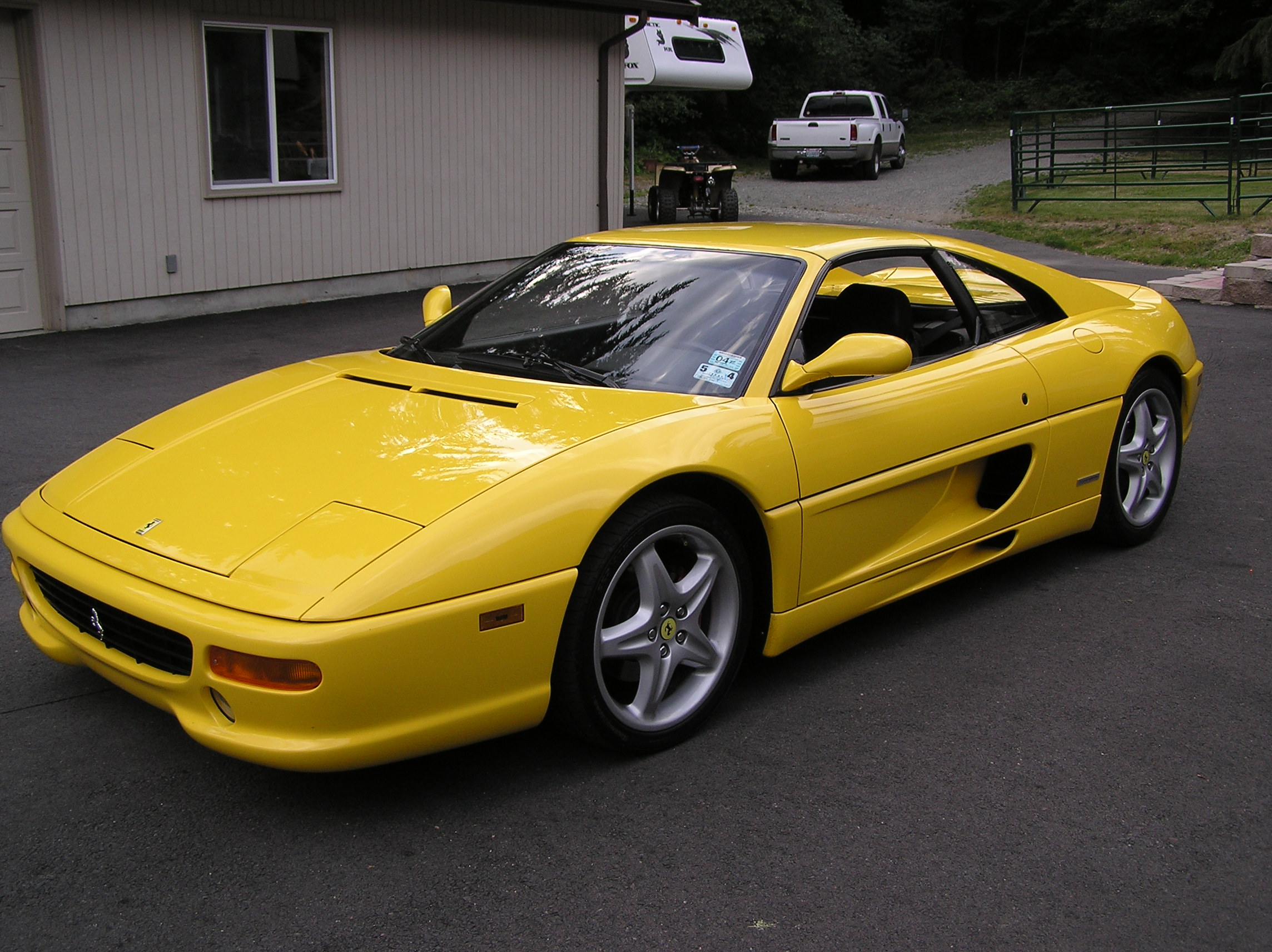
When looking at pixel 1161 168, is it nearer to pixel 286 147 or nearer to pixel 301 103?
pixel 301 103

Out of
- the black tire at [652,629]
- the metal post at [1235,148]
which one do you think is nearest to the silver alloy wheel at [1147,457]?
the black tire at [652,629]

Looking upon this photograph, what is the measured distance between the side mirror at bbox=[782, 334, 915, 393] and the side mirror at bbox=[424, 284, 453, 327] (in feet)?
5.13

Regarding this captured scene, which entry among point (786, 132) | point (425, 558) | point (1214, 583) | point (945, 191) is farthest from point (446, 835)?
point (786, 132)

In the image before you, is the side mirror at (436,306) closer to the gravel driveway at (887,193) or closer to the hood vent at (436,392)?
the hood vent at (436,392)

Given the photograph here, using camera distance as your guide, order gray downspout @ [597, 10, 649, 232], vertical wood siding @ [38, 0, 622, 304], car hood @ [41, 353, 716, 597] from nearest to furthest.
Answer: car hood @ [41, 353, 716, 597], vertical wood siding @ [38, 0, 622, 304], gray downspout @ [597, 10, 649, 232]

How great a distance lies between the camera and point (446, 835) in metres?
2.86

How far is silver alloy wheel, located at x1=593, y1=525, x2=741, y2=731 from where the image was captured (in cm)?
313

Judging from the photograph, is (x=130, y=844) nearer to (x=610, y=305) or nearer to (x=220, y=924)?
(x=220, y=924)

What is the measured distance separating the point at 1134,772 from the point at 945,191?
22355 mm

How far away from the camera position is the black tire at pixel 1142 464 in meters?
4.77

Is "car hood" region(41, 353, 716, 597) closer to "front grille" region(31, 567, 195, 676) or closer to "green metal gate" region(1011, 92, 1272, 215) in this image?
"front grille" region(31, 567, 195, 676)

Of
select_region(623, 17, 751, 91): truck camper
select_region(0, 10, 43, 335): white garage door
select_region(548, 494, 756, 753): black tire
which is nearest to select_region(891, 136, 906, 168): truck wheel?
select_region(623, 17, 751, 91): truck camper

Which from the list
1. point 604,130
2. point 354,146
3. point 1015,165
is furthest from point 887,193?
point 354,146

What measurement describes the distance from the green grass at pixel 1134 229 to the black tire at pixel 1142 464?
390 inches
